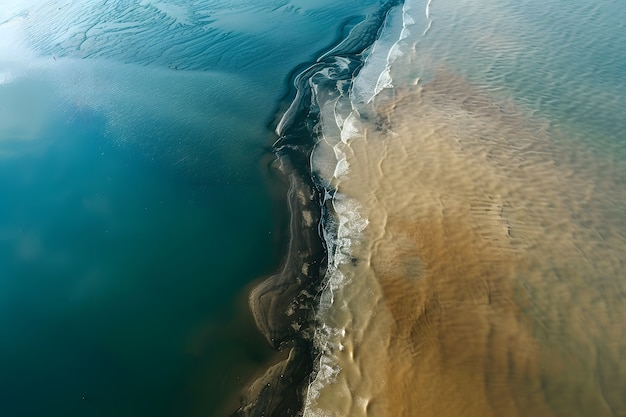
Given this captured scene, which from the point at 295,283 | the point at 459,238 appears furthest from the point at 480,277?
the point at 295,283

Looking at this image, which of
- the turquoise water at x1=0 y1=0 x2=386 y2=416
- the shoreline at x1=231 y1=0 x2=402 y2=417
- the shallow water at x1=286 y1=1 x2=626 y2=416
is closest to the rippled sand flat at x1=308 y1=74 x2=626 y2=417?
the shallow water at x1=286 y1=1 x2=626 y2=416

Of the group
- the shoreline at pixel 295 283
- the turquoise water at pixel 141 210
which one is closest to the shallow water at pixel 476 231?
the shoreline at pixel 295 283

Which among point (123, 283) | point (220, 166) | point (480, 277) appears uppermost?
point (220, 166)

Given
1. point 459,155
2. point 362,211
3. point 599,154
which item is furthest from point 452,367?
point 599,154

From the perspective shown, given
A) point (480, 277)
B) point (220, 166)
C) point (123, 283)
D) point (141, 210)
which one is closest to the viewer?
point (480, 277)

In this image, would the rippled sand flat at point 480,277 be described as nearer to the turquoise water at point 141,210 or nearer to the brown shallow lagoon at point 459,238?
the brown shallow lagoon at point 459,238

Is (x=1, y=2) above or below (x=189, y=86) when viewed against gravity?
above

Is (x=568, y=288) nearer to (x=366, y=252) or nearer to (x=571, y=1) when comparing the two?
(x=366, y=252)

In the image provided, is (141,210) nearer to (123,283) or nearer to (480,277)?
(123,283)
